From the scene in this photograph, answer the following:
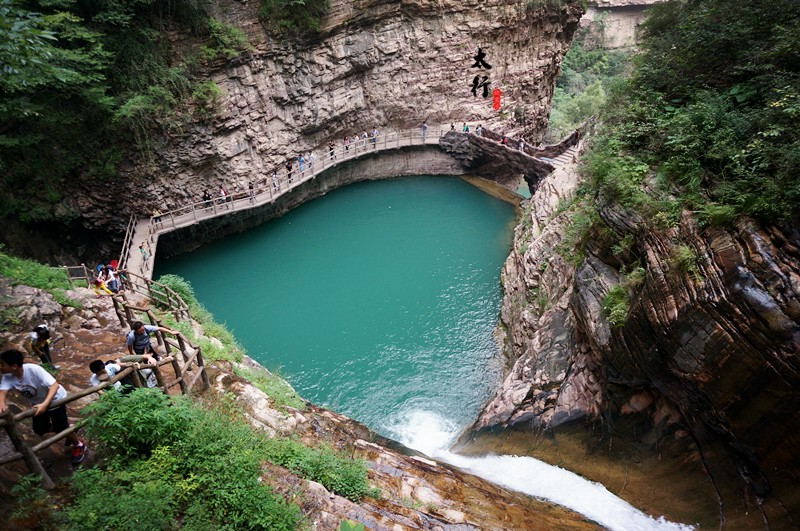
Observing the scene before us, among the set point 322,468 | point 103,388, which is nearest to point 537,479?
point 322,468

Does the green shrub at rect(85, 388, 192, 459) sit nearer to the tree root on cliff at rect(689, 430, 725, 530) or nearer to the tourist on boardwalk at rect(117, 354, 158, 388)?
the tourist on boardwalk at rect(117, 354, 158, 388)

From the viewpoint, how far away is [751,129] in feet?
23.9

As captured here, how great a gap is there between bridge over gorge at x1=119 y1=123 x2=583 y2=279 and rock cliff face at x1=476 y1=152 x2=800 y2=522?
14.4 metres

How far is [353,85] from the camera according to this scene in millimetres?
25453

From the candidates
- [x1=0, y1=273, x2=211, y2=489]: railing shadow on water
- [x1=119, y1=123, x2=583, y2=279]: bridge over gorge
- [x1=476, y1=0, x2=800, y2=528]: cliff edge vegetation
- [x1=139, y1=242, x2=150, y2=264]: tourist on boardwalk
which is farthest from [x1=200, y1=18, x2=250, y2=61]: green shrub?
[x1=476, y1=0, x2=800, y2=528]: cliff edge vegetation

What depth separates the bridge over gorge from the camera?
61.8 ft

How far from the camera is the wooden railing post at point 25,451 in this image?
438 centimetres

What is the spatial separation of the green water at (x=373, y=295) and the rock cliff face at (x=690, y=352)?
3474 millimetres

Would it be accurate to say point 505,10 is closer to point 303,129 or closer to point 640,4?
point 303,129

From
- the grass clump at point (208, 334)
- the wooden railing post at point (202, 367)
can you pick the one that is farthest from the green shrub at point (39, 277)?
the wooden railing post at point (202, 367)

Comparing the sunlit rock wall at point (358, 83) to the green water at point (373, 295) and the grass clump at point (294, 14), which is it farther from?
the green water at point (373, 295)

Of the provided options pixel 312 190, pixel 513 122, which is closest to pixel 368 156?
pixel 312 190

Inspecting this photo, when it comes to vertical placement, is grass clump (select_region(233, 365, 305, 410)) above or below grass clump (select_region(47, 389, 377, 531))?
below

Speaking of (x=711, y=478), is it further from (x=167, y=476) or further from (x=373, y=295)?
(x=373, y=295)
